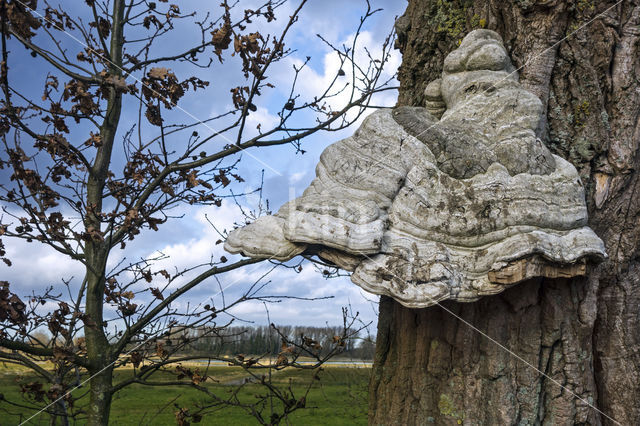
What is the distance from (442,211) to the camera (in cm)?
253

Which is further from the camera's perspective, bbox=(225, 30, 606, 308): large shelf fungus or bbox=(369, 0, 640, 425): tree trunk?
bbox=(369, 0, 640, 425): tree trunk

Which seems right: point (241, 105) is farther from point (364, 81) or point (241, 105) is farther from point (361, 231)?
point (361, 231)

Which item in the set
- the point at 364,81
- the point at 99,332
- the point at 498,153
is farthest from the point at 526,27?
the point at 99,332

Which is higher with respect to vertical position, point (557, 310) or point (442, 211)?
point (442, 211)

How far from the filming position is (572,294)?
3080mm

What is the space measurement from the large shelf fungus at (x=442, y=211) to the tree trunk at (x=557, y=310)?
2.14 feet

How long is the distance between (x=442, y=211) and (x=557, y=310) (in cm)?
120

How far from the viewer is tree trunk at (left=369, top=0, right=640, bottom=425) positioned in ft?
9.75

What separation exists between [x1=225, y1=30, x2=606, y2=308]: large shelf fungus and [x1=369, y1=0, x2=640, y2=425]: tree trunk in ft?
2.14

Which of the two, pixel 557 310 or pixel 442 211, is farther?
pixel 557 310

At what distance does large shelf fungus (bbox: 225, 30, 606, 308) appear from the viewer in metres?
2.29

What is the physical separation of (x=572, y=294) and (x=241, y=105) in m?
3.06

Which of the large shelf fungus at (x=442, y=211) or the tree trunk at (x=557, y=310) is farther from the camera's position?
the tree trunk at (x=557, y=310)

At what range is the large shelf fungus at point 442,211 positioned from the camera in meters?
2.29
